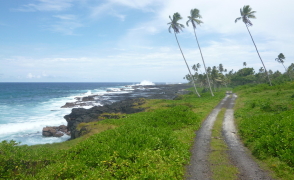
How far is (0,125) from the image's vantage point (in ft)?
103

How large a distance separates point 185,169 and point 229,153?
3.29 meters

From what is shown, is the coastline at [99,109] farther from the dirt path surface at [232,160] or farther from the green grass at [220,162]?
the green grass at [220,162]

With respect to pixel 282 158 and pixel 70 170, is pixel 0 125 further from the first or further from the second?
pixel 282 158

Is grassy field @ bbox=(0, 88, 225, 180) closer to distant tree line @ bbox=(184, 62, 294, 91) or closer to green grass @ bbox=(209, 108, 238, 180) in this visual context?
green grass @ bbox=(209, 108, 238, 180)

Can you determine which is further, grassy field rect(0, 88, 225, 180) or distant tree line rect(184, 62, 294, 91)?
distant tree line rect(184, 62, 294, 91)

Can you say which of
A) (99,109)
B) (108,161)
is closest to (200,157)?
(108,161)

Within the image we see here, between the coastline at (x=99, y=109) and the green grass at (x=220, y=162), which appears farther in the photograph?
the coastline at (x=99, y=109)

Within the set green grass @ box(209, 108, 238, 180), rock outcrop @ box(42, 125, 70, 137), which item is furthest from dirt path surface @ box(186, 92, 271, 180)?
rock outcrop @ box(42, 125, 70, 137)

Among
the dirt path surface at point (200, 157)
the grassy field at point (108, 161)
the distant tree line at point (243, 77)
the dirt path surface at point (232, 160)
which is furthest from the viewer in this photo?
the distant tree line at point (243, 77)

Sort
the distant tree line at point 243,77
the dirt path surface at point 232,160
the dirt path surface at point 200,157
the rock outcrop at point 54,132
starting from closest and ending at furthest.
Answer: the dirt path surface at point 232,160 < the dirt path surface at point 200,157 < the rock outcrop at point 54,132 < the distant tree line at point 243,77

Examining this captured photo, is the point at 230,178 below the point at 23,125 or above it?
above

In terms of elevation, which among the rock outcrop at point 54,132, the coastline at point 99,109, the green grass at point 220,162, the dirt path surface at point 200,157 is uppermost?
the green grass at point 220,162

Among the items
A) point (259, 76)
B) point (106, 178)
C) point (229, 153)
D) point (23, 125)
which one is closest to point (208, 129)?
point (229, 153)

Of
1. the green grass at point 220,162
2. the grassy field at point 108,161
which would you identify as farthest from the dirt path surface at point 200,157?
the grassy field at point 108,161
